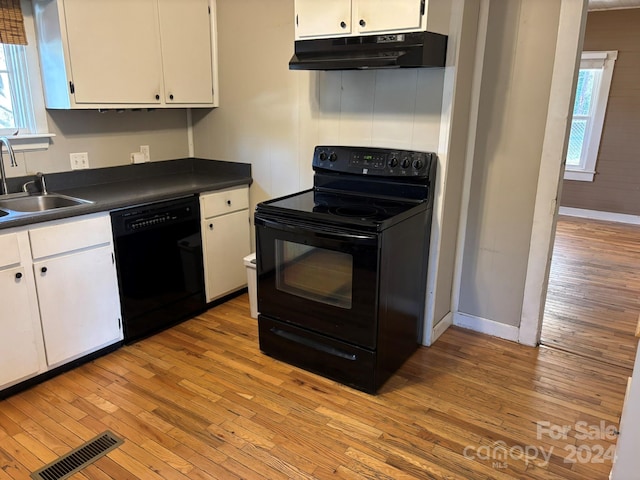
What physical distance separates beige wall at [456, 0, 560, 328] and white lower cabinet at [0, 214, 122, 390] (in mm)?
2172

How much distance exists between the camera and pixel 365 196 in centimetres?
274

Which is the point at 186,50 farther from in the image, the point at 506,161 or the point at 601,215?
the point at 601,215

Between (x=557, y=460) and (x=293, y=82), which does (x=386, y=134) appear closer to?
(x=293, y=82)

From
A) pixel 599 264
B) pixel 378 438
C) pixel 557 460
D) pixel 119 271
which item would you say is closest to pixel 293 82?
pixel 119 271

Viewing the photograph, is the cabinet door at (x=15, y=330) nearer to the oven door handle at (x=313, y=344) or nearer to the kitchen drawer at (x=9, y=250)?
the kitchen drawer at (x=9, y=250)

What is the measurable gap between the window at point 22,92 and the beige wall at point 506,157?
2577 mm

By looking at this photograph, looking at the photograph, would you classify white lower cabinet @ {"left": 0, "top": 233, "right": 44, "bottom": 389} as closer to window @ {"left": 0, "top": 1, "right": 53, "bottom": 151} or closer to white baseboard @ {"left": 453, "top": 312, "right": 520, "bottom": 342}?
window @ {"left": 0, "top": 1, "right": 53, "bottom": 151}

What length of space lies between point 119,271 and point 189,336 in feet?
2.00

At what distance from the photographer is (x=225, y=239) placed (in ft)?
10.8

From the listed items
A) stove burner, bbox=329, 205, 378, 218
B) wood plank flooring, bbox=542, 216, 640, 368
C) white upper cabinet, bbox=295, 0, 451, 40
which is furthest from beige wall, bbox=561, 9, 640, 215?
stove burner, bbox=329, 205, 378, 218

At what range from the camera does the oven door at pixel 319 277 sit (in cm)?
224

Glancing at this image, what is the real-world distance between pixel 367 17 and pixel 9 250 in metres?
2.05

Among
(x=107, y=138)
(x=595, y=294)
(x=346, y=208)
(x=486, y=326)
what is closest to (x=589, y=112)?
(x=595, y=294)

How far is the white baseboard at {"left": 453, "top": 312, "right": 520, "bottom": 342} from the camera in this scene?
2.95m
